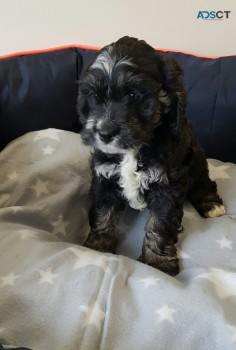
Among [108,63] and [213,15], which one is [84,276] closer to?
[108,63]

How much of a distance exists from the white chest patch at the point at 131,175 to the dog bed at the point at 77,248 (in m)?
0.32

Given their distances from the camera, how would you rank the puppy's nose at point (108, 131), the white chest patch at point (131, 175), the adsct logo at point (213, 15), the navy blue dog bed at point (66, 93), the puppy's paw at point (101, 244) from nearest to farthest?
the puppy's nose at point (108, 131) → the white chest patch at point (131, 175) → the puppy's paw at point (101, 244) → the navy blue dog bed at point (66, 93) → the adsct logo at point (213, 15)

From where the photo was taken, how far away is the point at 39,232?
2.15 m

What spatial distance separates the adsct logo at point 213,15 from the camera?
A: 2.85 metres

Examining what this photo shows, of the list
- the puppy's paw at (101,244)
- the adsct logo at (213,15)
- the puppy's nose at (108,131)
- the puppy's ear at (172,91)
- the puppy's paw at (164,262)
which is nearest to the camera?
the puppy's nose at (108,131)

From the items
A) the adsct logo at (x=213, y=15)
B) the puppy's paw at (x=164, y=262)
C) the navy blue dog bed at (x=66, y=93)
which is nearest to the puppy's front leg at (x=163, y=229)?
the puppy's paw at (x=164, y=262)

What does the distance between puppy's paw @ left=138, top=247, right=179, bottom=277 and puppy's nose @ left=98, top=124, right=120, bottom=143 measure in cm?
74

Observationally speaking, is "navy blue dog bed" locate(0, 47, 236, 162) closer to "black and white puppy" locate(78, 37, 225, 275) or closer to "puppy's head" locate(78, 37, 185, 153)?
"black and white puppy" locate(78, 37, 225, 275)

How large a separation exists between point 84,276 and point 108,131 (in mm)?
649

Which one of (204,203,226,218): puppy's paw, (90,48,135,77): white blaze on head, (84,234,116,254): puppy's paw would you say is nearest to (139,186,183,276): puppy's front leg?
(84,234,116,254): puppy's paw

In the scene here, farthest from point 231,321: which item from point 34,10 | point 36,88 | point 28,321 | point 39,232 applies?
point 34,10

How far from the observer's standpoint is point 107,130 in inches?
65.5

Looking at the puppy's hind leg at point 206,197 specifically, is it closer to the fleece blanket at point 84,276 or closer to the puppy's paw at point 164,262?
the fleece blanket at point 84,276

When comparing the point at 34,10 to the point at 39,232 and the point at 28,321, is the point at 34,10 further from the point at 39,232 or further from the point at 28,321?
the point at 28,321
